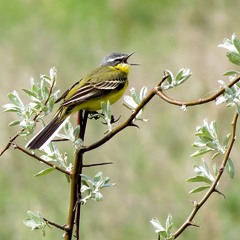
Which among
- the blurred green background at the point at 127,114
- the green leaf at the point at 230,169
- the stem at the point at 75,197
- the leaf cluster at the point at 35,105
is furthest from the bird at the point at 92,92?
the blurred green background at the point at 127,114

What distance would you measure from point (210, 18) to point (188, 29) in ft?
1.33

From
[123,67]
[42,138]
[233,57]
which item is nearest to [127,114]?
[123,67]

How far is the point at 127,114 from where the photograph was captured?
24.1 ft

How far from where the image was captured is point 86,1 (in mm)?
10281

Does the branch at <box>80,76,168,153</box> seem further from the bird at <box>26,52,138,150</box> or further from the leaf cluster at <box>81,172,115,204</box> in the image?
the bird at <box>26,52,138,150</box>

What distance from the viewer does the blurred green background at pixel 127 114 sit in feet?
20.9

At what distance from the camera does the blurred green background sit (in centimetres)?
638

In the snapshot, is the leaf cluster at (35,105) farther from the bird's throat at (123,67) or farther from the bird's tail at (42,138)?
the bird's throat at (123,67)

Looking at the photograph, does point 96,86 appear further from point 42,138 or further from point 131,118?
point 131,118

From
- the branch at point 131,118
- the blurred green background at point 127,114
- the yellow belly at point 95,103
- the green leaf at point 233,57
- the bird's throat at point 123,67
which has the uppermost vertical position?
the blurred green background at point 127,114

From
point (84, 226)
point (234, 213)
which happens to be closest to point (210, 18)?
point (234, 213)

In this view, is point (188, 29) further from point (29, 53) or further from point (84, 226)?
point (84, 226)

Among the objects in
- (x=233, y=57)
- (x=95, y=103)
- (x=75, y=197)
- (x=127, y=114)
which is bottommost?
(x=75, y=197)

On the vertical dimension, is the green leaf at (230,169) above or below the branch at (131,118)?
below
